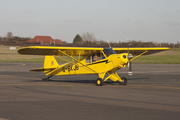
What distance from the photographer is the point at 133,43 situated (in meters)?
70.8

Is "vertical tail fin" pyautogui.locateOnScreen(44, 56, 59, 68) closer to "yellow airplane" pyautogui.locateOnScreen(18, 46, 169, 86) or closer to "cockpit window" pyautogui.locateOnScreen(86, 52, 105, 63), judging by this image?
"yellow airplane" pyautogui.locateOnScreen(18, 46, 169, 86)

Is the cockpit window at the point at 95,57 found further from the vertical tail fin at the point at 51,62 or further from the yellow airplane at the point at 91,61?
the vertical tail fin at the point at 51,62

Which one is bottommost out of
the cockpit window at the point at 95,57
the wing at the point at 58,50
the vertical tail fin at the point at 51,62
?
the vertical tail fin at the point at 51,62

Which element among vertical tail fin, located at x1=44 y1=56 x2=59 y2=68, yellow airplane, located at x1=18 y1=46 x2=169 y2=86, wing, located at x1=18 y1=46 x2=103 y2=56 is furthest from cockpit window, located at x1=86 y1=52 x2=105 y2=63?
vertical tail fin, located at x1=44 y1=56 x2=59 y2=68

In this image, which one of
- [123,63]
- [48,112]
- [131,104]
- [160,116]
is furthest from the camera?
[123,63]

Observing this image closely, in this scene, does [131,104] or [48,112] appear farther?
[131,104]

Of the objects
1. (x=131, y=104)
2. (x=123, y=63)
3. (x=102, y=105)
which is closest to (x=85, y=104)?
(x=102, y=105)

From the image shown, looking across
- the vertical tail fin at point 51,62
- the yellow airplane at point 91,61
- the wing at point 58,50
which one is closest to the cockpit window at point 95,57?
the yellow airplane at point 91,61

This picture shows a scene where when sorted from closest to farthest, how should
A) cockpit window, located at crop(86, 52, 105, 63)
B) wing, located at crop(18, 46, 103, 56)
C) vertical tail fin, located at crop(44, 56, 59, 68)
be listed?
wing, located at crop(18, 46, 103, 56)
cockpit window, located at crop(86, 52, 105, 63)
vertical tail fin, located at crop(44, 56, 59, 68)

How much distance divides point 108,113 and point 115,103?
1.67 m

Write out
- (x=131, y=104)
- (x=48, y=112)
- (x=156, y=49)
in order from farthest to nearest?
(x=156, y=49) < (x=131, y=104) < (x=48, y=112)

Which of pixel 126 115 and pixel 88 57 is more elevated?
pixel 88 57

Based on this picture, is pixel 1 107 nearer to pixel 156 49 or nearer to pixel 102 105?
pixel 102 105

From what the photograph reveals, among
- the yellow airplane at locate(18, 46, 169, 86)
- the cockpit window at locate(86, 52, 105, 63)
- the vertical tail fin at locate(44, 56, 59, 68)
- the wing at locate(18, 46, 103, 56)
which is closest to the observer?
the yellow airplane at locate(18, 46, 169, 86)
